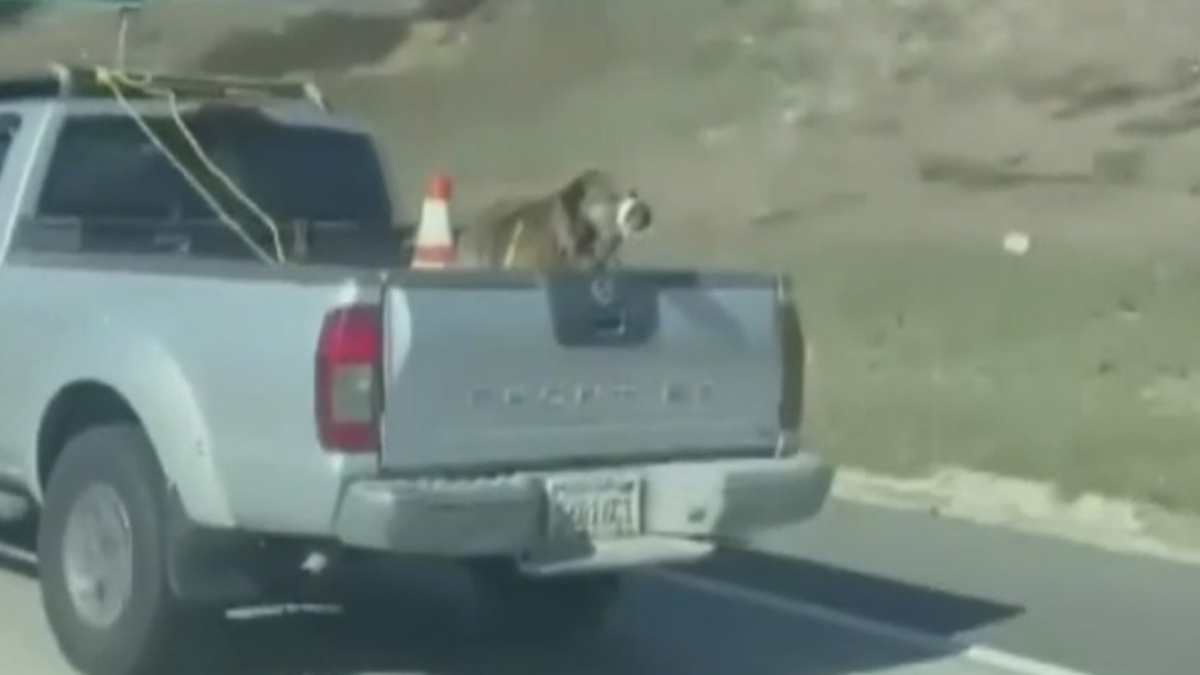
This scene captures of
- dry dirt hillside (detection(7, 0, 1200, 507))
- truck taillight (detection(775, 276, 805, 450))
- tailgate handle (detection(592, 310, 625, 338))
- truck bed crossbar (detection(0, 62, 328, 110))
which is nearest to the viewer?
tailgate handle (detection(592, 310, 625, 338))

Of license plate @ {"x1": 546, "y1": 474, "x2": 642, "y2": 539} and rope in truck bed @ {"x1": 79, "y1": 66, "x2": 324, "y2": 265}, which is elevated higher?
rope in truck bed @ {"x1": 79, "y1": 66, "x2": 324, "y2": 265}

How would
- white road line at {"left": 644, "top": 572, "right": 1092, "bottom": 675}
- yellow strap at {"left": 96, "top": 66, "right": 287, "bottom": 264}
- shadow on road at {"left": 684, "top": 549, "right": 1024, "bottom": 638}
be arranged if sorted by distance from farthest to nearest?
shadow on road at {"left": 684, "top": 549, "right": 1024, "bottom": 638}, yellow strap at {"left": 96, "top": 66, "right": 287, "bottom": 264}, white road line at {"left": 644, "top": 572, "right": 1092, "bottom": 675}

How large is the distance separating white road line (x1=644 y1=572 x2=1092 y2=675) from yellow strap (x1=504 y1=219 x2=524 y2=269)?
62.0 inches

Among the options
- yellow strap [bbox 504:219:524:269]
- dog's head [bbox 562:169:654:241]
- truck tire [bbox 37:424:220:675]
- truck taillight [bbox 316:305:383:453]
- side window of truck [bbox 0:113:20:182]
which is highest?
side window of truck [bbox 0:113:20:182]

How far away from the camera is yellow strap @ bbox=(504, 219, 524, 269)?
1288cm

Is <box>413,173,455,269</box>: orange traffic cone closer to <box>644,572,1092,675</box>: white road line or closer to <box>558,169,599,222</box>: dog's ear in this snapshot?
<box>558,169,599,222</box>: dog's ear

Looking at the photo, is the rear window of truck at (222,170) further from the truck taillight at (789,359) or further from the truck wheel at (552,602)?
the truck taillight at (789,359)

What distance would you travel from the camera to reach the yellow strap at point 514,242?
12883 mm

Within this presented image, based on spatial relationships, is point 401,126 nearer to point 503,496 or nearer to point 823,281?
point 823,281

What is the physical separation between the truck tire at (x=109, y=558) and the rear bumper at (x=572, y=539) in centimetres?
92

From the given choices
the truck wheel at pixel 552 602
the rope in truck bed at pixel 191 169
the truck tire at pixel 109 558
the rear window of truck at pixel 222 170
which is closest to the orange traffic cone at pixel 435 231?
the rope in truck bed at pixel 191 169

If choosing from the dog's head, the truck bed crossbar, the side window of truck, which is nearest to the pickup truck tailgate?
the dog's head

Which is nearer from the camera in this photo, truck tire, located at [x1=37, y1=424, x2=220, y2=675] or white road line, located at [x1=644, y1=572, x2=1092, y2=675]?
truck tire, located at [x1=37, y1=424, x2=220, y2=675]

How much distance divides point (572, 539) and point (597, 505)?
0.15m
